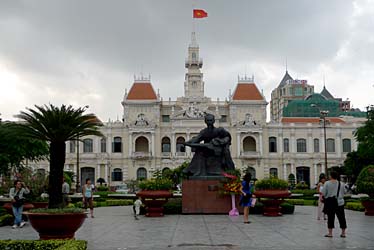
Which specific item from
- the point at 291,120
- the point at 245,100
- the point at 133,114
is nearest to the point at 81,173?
the point at 133,114

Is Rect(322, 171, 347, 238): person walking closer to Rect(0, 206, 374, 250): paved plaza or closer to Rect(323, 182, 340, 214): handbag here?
Rect(323, 182, 340, 214): handbag

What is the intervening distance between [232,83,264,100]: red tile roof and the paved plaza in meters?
56.0

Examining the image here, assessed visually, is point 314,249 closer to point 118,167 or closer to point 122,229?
point 122,229

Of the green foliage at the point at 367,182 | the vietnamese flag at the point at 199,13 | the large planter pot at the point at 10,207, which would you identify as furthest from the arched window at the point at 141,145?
the large planter pot at the point at 10,207

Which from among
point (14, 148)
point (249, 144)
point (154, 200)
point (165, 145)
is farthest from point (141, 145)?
point (154, 200)

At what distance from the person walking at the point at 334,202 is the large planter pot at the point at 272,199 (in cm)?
595

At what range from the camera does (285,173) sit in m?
68.9

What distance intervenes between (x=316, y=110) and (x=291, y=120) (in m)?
18.9

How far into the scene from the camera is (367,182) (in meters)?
Result: 19.3

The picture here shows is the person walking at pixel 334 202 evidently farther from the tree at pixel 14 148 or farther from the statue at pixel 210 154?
the tree at pixel 14 148

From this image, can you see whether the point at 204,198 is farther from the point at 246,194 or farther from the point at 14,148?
the point at 14,148

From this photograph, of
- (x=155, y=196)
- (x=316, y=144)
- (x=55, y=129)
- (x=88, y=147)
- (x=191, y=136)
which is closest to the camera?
(x=55, y=129)

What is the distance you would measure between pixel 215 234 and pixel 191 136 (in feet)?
186

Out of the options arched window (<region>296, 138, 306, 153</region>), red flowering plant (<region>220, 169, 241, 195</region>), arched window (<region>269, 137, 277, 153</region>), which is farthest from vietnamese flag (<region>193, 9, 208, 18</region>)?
red flowering plant (<region>220, 169, 241, 195</region>)
